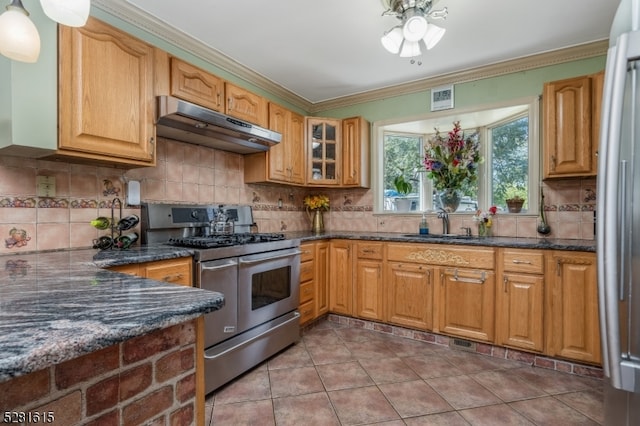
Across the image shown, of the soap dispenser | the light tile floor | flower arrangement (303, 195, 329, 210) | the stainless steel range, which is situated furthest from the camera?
flower arrangement (303, 195, 329, 210)

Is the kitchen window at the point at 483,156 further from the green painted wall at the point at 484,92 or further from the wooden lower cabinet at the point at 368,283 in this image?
the wooden lower cabinet at the point at 368,283

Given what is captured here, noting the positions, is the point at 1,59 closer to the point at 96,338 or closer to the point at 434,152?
the point at 96,338

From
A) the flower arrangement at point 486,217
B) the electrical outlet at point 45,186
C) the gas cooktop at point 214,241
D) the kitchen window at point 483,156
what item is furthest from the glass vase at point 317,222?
the electrical outlet at point 45,186

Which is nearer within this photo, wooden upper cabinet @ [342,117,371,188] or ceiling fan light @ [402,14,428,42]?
ceiling fan light @ [402,14,428,42]

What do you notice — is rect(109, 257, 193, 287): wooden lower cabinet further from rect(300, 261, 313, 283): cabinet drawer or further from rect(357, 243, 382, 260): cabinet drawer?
rect(357, 243, 382, 260): cabinet drawer

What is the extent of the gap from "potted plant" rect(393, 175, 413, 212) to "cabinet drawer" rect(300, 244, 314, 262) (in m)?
1.17

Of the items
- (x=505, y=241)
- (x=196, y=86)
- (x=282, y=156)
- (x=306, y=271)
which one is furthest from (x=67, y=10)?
(x=505, y=241)

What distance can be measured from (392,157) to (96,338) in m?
3.48

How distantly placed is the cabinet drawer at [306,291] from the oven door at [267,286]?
13 cm

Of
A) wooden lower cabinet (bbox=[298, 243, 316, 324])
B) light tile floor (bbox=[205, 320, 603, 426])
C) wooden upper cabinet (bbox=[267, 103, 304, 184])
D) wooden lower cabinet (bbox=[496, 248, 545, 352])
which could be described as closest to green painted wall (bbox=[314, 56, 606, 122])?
wooden upper cabinet (bbox=[267, 103, 304, 184])

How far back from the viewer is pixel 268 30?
2344mm

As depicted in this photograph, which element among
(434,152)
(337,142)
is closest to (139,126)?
(337,142)

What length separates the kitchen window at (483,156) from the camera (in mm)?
2848

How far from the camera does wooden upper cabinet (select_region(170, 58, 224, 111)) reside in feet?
7.01
